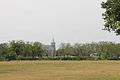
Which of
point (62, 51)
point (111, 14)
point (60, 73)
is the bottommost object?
point (60, 73)

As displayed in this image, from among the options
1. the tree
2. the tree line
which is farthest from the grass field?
the tree line

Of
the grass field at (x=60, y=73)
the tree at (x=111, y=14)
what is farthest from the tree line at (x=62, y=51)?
the tree at (x=111, y=14)

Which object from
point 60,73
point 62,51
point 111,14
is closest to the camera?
point 111,14

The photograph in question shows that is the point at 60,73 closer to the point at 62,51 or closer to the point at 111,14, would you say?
the point at 111,14

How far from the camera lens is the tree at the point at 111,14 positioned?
12.5 meters

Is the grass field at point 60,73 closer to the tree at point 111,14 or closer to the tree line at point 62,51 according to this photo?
the tree at point 111,14

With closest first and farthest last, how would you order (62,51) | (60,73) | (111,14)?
(111,14) < (60,73) < (62,51)

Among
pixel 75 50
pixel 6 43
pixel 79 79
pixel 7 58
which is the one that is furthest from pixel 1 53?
pixel 79 79

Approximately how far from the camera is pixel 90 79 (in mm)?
26156

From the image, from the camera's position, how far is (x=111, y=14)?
43.1ft

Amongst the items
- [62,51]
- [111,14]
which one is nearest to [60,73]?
[111,14]

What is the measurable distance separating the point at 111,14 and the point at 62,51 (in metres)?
123

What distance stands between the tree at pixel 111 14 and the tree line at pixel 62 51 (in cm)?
8824

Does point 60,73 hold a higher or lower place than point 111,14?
lower
